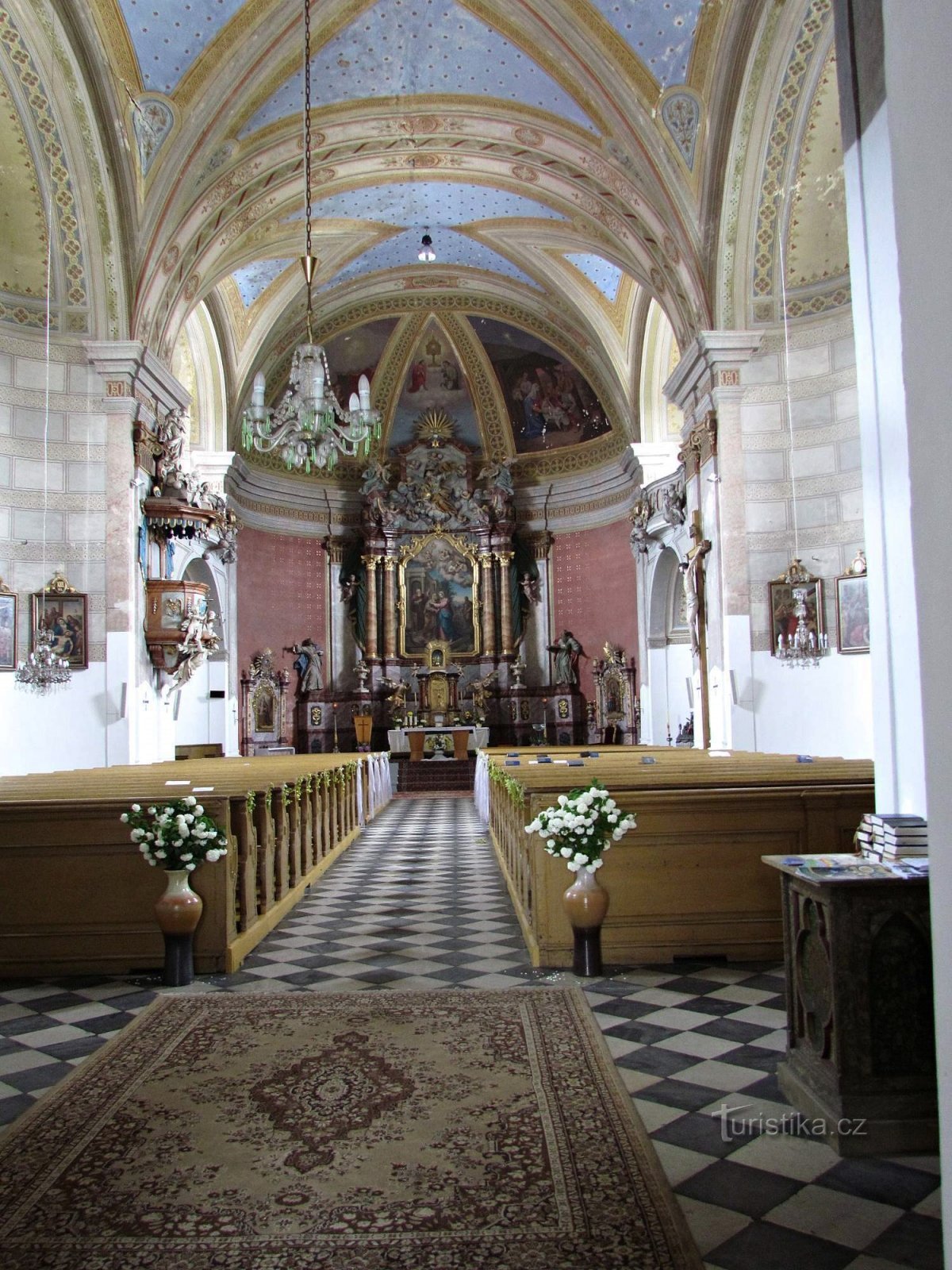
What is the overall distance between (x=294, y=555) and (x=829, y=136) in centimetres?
1275

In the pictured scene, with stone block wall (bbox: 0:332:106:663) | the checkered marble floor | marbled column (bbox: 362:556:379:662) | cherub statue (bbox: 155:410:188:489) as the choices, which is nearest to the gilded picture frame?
the checkered marble floor

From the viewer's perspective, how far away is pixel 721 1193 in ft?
8.90

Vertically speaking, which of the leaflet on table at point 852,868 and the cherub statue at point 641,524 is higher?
the cherub statue at point 641,524

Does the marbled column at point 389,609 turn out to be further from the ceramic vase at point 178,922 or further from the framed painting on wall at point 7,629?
the ceramic vase at point 178,922

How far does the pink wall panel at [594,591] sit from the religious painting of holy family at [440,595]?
1796mm

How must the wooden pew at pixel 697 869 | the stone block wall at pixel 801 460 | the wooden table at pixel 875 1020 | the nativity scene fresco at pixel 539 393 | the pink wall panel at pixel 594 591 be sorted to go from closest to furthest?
the wooden table at pixel 875 1020, the wooden pew at pixel 697 869, the stone block wall at pixel 801 460, the pink wall panel at pixel 594 591, the nativity scene fresco at pixel 539 393

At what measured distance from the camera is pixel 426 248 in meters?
16.5

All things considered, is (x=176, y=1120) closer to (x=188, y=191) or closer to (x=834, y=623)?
(x=834, y=623)

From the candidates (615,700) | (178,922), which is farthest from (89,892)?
(615,700)

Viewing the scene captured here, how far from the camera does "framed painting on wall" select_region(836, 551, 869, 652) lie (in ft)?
34.1

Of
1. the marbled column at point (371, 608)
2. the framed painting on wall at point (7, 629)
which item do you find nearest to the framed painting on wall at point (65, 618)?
the framed painting on wall at point (7, 629)

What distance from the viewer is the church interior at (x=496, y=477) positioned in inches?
148

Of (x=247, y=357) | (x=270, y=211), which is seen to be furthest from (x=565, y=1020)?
(x=247, y=357)

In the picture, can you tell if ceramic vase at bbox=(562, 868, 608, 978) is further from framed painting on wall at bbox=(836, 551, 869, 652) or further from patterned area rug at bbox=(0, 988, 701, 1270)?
framed painting on wall at bbox=(836, 551, 869, 652)
